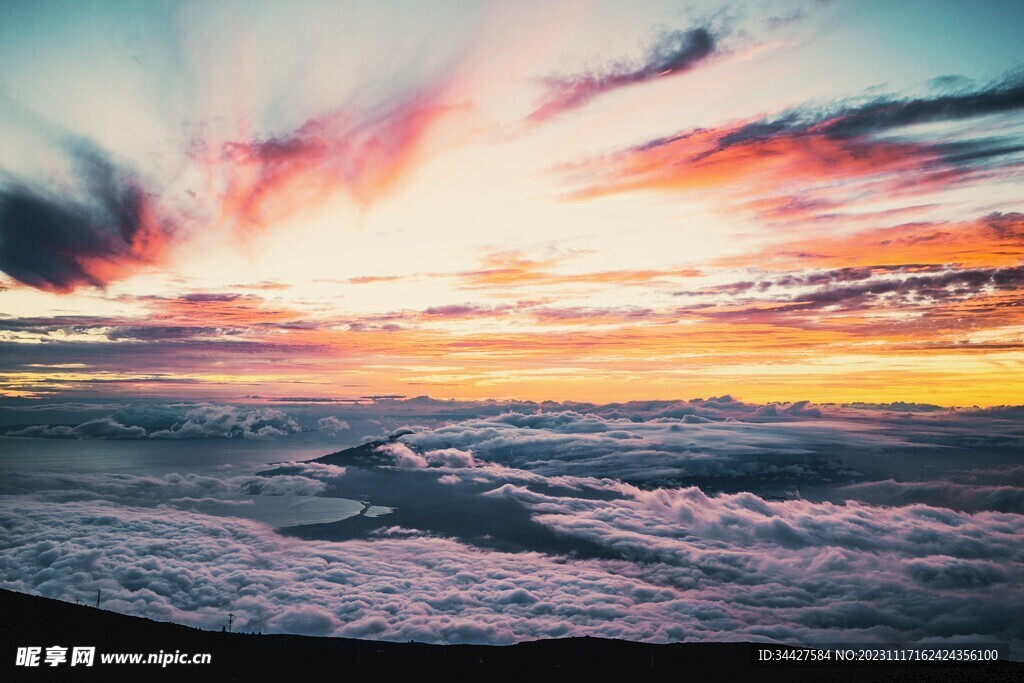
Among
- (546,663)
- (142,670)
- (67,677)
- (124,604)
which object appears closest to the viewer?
(67,677)

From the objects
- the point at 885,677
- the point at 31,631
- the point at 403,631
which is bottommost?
the point at 403,631

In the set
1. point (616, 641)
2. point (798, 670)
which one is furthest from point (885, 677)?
point (616, 641)

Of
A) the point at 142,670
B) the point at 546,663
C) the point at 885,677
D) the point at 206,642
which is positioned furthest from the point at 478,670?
the point at 885,677

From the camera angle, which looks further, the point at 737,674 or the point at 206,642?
the point at 737,674

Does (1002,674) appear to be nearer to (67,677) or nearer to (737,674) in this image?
(737,674)

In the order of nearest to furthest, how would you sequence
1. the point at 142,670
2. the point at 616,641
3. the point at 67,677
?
the point at 67,677 → the point at 142,670 → the point at 616,641

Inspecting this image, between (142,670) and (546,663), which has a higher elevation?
(142,670)
